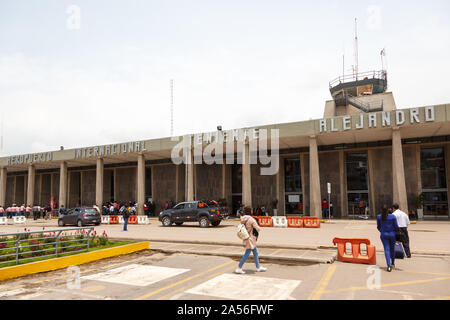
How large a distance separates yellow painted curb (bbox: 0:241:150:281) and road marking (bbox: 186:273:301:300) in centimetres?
481

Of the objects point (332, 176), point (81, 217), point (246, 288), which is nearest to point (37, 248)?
point (246, 288)

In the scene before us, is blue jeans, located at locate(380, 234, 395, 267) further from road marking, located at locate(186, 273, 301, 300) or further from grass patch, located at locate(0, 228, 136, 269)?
grass patch, located at locate(0, 228, 136, 269)

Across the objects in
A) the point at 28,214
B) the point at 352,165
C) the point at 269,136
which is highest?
the point at 269,136

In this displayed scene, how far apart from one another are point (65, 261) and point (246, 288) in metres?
5.84

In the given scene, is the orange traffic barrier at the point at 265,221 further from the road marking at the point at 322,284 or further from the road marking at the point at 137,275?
the road marking at the point at 137,275

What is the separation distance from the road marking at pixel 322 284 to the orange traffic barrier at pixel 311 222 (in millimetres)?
12099

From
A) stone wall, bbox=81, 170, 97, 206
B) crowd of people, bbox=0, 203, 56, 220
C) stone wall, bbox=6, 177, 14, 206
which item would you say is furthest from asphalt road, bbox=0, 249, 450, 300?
stone wall, bbox=6, 177, 14, 206

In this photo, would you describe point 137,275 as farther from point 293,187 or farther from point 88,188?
point 88,188

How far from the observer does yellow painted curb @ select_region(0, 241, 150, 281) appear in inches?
320

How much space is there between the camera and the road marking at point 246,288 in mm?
6059
